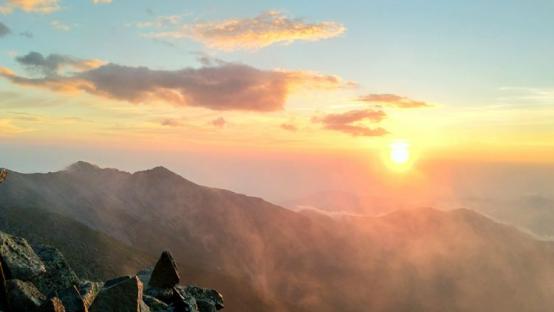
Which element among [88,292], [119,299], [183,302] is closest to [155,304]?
[183,302]

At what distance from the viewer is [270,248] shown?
16350 cm

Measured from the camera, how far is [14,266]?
619 inches

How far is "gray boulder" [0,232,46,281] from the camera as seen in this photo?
15609 mm

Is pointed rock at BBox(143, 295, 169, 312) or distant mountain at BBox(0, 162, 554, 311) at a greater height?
pointed rock at BBox(143, 295, 169, 312)

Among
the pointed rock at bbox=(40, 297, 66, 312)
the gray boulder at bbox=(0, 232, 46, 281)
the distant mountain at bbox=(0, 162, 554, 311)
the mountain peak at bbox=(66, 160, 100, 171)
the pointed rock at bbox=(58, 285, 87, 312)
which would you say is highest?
the gray boulder at bbox=(0, 232, 46, 281)

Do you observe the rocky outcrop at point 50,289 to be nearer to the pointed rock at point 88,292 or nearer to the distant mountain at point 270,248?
→ the pointed rock at point 88,292

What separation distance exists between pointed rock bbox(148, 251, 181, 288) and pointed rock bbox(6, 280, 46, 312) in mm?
8196

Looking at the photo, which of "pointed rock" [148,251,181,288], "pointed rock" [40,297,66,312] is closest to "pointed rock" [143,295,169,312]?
"pointed rock" [148,251,181,288]

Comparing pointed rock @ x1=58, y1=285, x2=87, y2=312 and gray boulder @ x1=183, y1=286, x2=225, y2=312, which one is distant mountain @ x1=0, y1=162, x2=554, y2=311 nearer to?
gray boulder @ x1=183, y1=286, x2=225, y2=312

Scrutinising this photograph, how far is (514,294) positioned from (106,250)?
171930 mm

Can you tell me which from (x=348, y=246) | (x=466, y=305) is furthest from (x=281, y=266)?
(x=466, y=305)

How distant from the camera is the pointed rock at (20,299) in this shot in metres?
14.3

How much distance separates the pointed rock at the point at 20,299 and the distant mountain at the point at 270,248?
102 m

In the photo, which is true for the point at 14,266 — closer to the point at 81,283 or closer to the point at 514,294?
the point at 81,283
